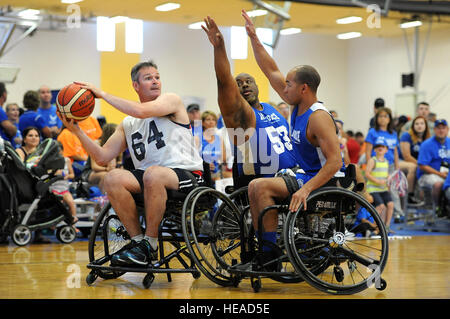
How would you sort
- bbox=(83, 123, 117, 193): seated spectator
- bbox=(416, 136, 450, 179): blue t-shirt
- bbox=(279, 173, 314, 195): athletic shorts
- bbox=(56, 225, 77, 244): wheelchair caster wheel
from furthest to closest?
bbox=(416, 136, 450, 179): blue t-shirt, bbox=(83, 123, 117, 193): seated spectator, bbox=(56, 225, 77, 244): wheelchair caster wheel, bbox=(279, 173, 314, 195): athletic shorts

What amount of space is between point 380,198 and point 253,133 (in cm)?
374

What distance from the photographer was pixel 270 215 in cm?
366

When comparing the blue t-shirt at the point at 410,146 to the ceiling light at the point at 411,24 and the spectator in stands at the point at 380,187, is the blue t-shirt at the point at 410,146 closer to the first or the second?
the spectator in stands at the point at 380,187

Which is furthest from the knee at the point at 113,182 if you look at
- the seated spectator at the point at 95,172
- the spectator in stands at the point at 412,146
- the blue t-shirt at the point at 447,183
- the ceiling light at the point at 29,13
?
the ceiling light at the point at 29,13

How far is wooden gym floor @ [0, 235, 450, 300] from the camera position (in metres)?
3.55

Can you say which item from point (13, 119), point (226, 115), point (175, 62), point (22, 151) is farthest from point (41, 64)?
point (226, 115)

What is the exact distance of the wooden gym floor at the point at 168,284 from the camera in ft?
11.6

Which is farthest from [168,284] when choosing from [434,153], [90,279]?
[434,153]

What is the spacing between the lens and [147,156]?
4.04m

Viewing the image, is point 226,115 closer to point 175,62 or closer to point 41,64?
point 41,64

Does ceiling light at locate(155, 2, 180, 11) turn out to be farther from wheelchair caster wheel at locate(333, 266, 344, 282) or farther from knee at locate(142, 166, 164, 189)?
wheelchair caster wheel at locate(333, 266, 344, 282)

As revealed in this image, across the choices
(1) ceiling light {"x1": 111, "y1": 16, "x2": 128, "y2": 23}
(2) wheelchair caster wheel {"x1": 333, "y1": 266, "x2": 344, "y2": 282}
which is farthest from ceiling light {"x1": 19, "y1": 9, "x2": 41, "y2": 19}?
(2) wheelchair caster wheel {"x1": 333, "y1": 266, "x2": 344, "y2": 282}

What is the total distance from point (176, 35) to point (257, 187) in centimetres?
1352

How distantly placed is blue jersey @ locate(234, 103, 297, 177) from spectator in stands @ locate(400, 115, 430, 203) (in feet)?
16.4
